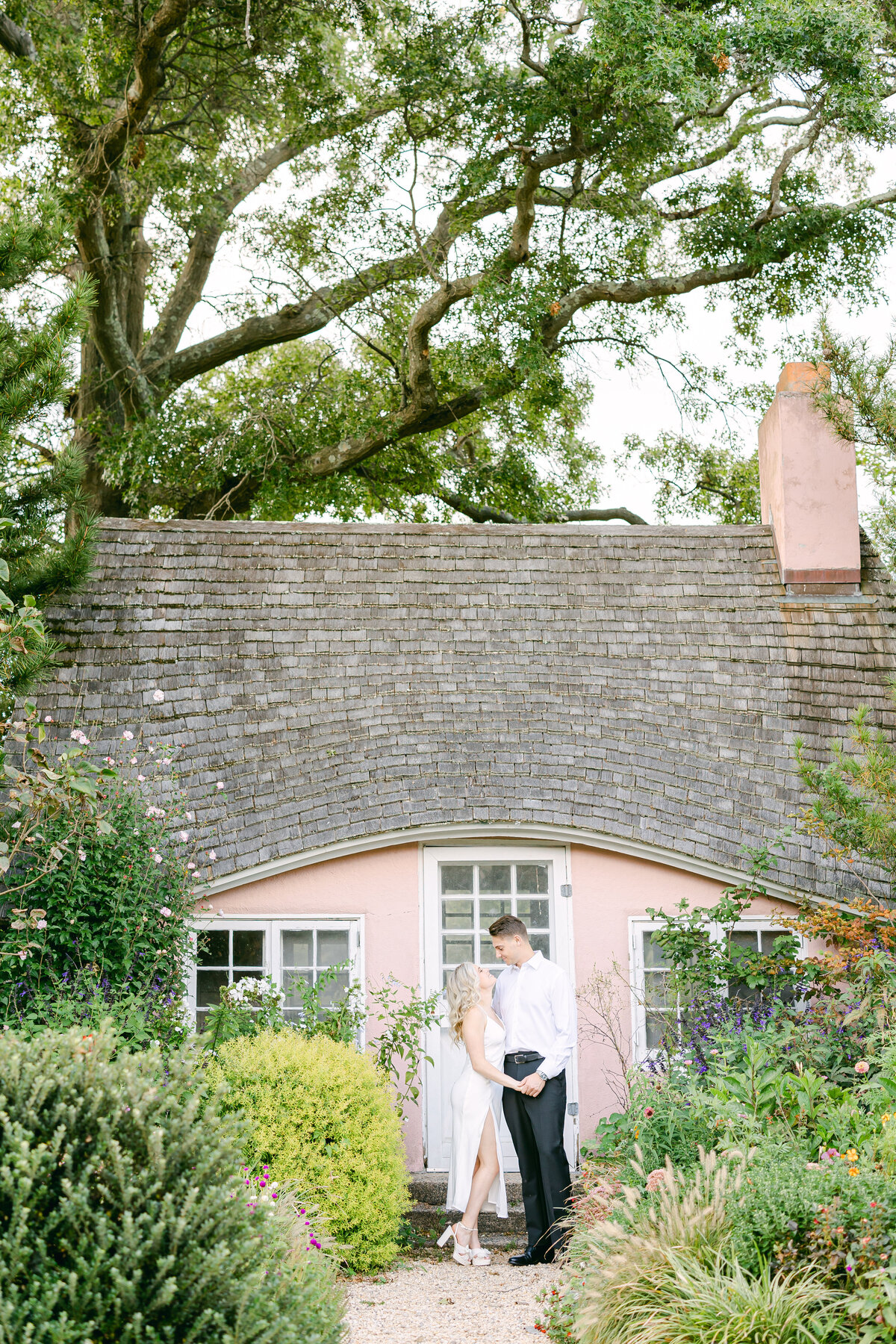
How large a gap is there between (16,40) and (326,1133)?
Answer: 1565cm

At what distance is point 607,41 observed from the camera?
12758mm

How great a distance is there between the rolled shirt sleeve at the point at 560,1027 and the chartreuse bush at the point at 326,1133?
111cm

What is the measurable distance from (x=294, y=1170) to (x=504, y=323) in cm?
1184

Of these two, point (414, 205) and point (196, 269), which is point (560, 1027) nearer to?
point (414, 205)

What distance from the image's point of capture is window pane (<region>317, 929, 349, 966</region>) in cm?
937

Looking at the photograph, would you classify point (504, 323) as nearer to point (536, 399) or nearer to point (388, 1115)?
point (536, 399)

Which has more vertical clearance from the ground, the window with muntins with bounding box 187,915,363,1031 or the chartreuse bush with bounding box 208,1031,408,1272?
the window with muntins with bounding box 187,915,363,1031

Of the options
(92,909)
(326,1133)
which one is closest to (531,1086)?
(326,1133)

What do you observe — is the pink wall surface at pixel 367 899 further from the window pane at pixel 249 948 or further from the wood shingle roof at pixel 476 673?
the wood shingle roof at pixel 476 673

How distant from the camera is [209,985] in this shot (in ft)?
30.7

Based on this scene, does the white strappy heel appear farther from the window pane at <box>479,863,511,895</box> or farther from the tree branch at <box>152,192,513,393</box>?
the tree branch at <box>152,192,513,393</box>

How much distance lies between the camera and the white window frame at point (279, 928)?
9.23 metres

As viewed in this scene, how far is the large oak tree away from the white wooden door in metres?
8.28

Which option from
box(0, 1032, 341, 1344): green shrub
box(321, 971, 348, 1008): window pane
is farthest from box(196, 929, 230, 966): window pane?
box(0, 1032, 341, 1344): green shrub
